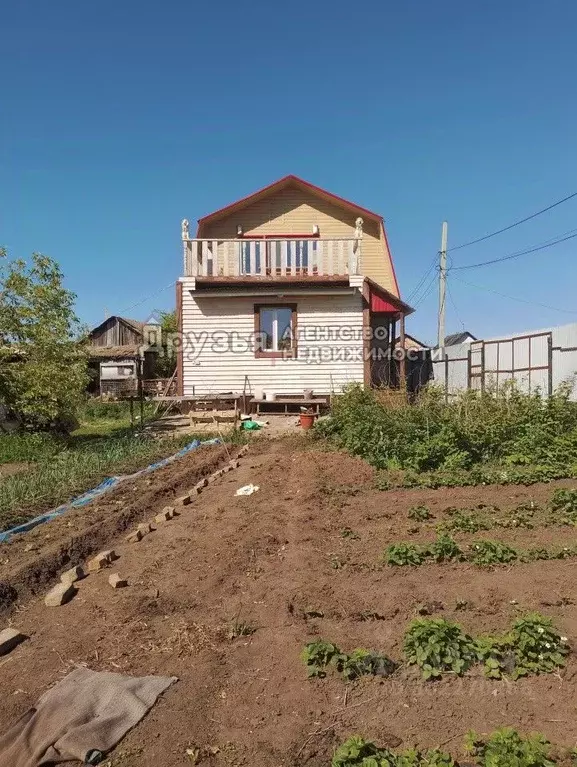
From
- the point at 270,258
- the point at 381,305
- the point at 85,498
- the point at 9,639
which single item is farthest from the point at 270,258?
the point at 9,639

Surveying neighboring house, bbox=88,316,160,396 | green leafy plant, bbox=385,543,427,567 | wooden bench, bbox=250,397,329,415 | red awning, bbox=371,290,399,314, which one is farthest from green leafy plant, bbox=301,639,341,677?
neighboring house, bbox=88,316,160,396

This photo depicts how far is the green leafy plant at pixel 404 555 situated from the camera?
15.1 ft

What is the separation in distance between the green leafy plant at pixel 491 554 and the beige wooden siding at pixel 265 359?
35.1 feet

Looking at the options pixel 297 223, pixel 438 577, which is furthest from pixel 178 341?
pixel 438 577

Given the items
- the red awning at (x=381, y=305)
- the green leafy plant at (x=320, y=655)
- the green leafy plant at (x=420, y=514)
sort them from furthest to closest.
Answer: the red awning at (x=381, y=305), the green leafy plant at (x=420, y=514), the green leafy plant at (x=320, y=655)

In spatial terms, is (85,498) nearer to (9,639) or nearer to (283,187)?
(9,639)

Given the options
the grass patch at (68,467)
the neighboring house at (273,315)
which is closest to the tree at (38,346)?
the grass patch at (68,467)

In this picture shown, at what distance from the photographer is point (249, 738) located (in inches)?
105

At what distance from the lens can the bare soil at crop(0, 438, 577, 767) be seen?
8.86ft

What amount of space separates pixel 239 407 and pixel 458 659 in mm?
12134

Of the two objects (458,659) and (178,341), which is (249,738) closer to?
(458,659)

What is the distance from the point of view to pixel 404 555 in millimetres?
4652

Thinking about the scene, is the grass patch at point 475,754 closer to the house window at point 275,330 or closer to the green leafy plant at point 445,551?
the green leafy plant at point 445,551

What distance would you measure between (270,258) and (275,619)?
12.3m
